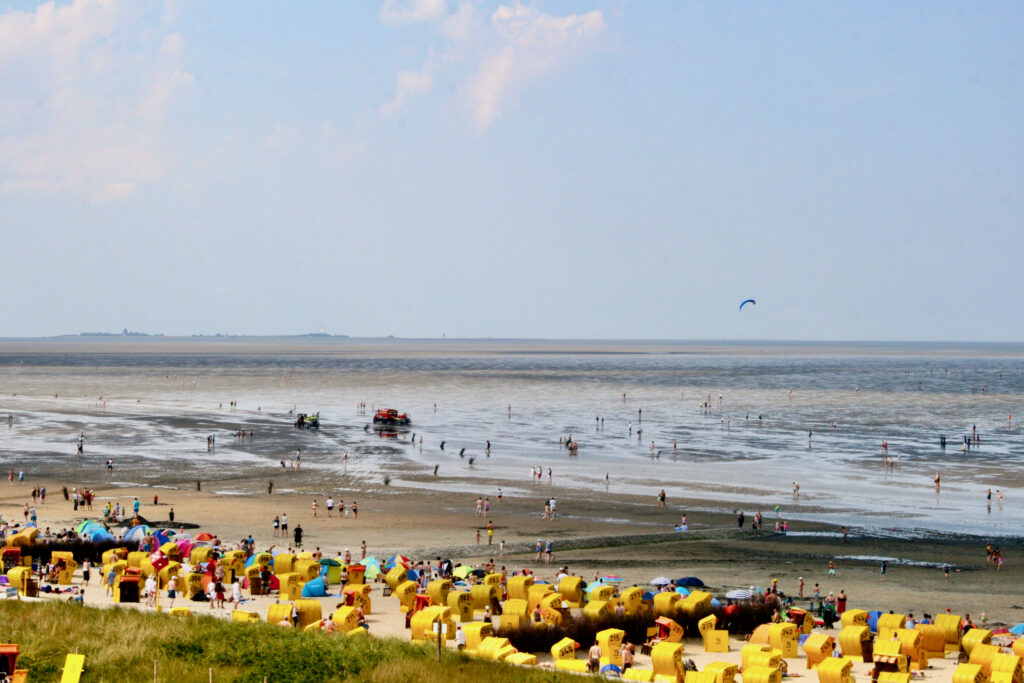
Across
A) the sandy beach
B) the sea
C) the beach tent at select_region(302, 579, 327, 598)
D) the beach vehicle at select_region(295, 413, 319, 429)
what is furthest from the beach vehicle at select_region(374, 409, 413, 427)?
the beach tent at select_region(302, 579, 327, 598)

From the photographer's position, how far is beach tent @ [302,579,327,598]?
29.2 metres

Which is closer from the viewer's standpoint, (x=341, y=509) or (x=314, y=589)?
(x=314, y=589)

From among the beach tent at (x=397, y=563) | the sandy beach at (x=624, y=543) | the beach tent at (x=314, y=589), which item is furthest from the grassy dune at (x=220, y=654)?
the beach tent at (x=397, y=563)

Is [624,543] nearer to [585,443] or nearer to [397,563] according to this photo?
[397,563]

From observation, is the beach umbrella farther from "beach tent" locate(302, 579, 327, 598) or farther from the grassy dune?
the grassy dune

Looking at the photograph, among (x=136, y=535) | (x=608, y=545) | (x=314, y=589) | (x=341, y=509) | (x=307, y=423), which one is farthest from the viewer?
(x=307, y=423)

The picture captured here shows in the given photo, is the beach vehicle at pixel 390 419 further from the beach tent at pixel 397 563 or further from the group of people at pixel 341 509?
the beach tent at pixel 397 563

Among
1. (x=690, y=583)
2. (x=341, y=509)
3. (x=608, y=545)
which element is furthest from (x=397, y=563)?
(x=341, y=509)

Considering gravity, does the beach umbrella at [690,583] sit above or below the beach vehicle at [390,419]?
below

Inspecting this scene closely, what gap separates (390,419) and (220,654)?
A: 60.4 metres

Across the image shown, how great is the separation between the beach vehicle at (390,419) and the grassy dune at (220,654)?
5768cm

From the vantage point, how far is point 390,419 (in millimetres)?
81812

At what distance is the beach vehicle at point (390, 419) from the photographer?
81375 mm

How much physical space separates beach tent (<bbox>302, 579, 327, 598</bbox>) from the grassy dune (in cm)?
562
